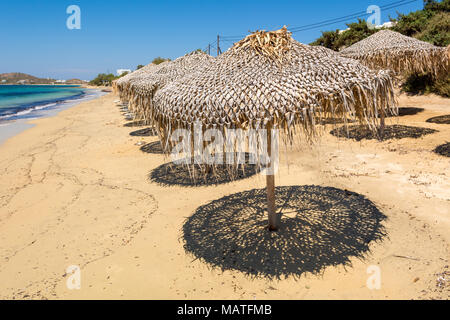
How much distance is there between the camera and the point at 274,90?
264 centimetres

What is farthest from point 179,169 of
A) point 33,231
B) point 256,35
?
point 256,35

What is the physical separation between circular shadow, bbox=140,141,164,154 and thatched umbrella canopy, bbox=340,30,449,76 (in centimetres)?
614

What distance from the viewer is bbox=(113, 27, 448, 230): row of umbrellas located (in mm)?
2596

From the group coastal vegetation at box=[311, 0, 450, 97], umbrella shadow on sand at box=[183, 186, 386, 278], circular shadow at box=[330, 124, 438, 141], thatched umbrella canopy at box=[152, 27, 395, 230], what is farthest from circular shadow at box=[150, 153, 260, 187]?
coastal vegetation at box=[311, 0, 450, 97]

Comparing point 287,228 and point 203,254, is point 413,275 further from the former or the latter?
point 203,254

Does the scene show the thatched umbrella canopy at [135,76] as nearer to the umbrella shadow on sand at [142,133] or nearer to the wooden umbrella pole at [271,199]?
the umbrella shadow on sand at [142,133]

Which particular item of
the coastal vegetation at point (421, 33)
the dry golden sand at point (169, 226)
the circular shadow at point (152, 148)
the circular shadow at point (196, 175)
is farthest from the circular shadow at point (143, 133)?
the coastal vegetation at point (421, 33)

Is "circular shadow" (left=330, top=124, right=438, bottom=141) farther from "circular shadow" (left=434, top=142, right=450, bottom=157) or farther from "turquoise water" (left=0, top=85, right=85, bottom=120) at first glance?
"turquoise water" (left=0, top=85, right=85, bottom=120)

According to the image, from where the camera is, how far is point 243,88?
9.01 ft

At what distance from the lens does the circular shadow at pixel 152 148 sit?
8217 mm

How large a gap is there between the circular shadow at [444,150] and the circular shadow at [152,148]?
637 cm

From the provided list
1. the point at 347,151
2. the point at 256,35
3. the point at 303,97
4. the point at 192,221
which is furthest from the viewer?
the point at 347,151

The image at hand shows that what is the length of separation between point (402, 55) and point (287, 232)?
26.1ft
